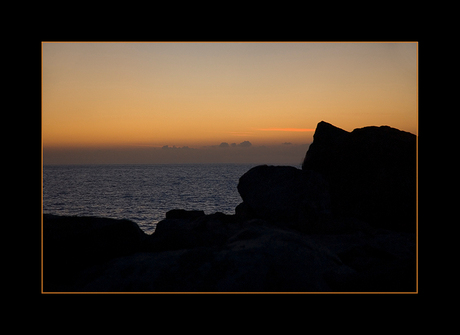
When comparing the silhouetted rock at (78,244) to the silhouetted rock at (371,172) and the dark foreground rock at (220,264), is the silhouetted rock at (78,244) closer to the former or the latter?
the dark foreground rock at (220,264)

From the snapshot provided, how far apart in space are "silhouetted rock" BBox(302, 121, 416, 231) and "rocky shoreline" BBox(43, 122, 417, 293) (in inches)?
1.6

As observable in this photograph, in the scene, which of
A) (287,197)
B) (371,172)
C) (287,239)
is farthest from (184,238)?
(371,172)

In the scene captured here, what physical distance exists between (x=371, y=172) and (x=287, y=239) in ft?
25.2

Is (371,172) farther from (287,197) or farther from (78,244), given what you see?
(78,244)

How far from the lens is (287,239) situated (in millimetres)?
7750

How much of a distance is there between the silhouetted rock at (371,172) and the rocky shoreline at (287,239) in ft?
0.13

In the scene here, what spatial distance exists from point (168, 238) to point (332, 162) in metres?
8.38

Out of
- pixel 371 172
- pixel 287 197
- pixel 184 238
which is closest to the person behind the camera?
pixel 184 238

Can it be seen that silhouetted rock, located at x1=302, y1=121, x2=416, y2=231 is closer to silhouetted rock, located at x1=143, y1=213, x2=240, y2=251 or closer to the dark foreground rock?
the dark foreground rock

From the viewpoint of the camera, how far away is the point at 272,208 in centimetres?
1184
